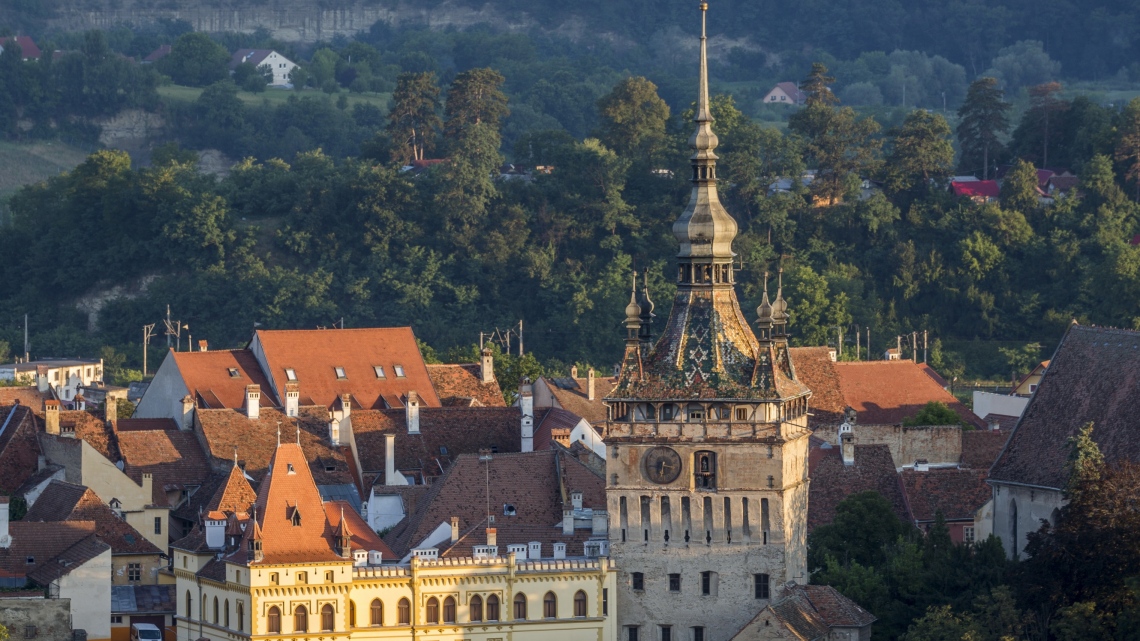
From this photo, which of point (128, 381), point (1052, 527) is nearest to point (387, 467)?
point (1052, 527)

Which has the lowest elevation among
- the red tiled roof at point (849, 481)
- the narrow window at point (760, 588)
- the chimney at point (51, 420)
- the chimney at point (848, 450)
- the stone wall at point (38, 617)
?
the stone wall at point (38, 617)

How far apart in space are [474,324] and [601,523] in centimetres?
6367

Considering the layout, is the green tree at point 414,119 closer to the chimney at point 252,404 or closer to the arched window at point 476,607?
the chimney at point 252,404

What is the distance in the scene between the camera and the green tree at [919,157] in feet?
492

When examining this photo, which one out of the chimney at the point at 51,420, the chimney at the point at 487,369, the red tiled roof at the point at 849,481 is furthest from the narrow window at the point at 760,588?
the chimney at the point at 487,369

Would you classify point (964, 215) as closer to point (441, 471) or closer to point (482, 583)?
point (441, 471)

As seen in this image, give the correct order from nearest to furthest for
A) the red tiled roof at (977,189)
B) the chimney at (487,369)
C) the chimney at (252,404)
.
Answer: the chimney at (252,404) < the chimney at (487,369) < the red tiled roof at (977,189)

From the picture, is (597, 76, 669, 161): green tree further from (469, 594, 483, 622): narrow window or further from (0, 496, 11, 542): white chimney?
(469, 594, 483, 622): narrow window

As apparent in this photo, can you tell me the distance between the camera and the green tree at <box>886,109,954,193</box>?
492 ft

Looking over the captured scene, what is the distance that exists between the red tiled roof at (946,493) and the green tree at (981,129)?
6670 centimetres

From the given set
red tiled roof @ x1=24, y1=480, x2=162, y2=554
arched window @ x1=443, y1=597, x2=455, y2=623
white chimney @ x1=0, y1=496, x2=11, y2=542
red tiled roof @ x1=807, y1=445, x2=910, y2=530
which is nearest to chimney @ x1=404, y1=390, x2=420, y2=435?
red tiled roof @ x1=24, y1=480, x2=162, y2=554

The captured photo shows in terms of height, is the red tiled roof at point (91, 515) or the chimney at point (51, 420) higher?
the chimney at point (51, 420)

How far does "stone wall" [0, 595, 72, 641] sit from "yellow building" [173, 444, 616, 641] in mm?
2866

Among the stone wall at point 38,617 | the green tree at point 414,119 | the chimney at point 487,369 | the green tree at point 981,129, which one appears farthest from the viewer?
the green tree at point 414,119
